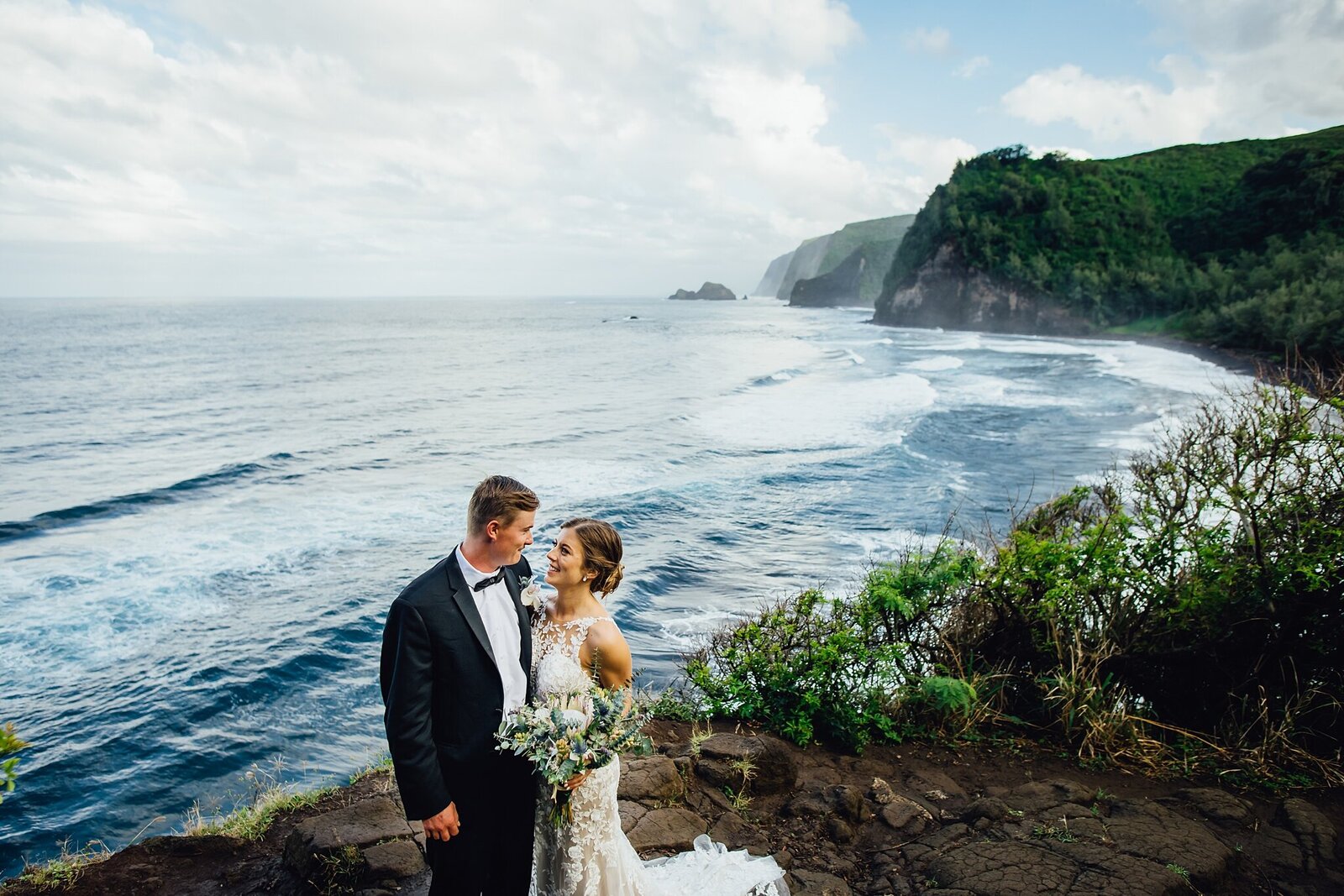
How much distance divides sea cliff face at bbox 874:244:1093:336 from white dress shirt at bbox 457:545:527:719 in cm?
7195

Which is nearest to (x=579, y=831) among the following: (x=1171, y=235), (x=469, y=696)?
(x=469, y=696)

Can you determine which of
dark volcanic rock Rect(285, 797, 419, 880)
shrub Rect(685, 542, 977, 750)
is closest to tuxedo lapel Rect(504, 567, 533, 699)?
dark volcanic rock Rect(285, 797, 419, 880)

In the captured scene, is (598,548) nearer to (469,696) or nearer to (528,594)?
(528,594)

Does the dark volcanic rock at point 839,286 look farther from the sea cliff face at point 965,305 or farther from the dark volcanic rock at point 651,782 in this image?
the dark volcanic rock at point 651,782

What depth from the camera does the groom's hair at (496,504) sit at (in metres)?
3.00

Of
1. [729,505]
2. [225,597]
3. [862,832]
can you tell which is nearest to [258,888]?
[862,832]

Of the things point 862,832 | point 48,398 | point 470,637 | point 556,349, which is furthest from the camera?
point 556,349

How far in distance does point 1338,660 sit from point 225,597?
47.8ft

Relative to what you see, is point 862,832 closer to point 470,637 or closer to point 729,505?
point 470,637

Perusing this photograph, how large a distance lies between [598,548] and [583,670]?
1.72 ft

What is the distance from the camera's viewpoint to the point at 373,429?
27.4 metres

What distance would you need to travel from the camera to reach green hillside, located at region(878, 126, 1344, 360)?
4141cm

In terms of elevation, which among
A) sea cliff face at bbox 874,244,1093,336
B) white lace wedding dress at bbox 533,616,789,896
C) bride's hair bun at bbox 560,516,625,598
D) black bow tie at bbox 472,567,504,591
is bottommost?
white lace wedding dress at bbox 533,616,789,896

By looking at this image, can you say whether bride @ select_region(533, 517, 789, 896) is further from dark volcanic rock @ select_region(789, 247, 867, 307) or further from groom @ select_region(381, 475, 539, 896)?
dark volcanic rock @ select_region(789, 247, 867, 307)
